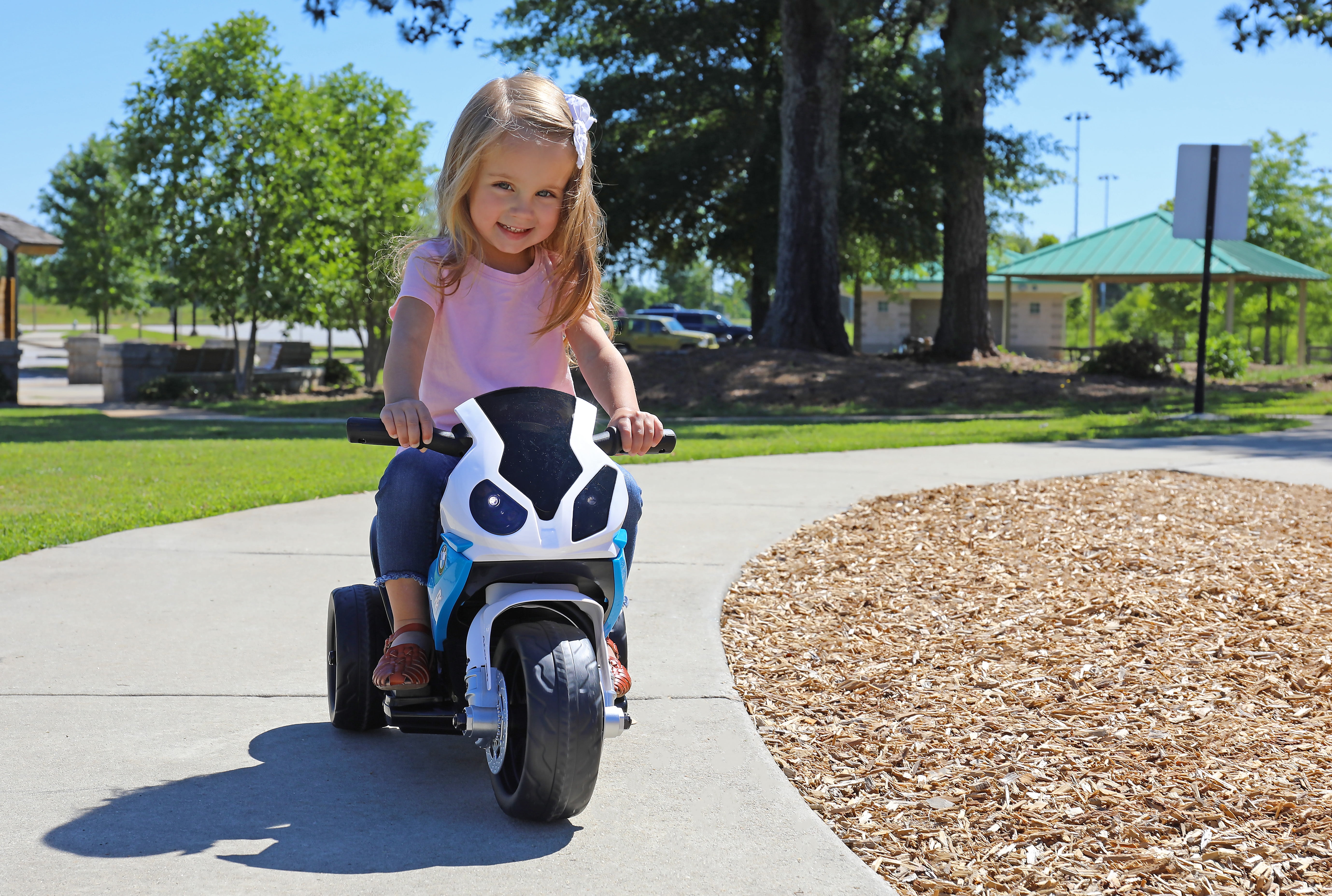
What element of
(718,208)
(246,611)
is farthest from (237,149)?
(246,611)

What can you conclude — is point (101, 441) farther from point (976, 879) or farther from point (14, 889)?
point (976, 879)

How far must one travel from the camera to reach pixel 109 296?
150 feet

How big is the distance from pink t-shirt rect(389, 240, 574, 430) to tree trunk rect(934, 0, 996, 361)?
20.0m

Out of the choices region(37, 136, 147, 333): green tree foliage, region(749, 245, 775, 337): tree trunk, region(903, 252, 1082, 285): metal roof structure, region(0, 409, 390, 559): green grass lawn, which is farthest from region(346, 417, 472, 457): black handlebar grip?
region(37, 136, 147, 333): green tree foliage

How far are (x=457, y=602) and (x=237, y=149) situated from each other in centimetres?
2016

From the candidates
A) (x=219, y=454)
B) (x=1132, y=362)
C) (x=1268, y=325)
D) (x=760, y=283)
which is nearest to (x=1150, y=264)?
(x=1268, y=325)

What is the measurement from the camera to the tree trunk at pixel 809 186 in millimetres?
19797

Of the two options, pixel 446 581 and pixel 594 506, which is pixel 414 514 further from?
pixel 594 506

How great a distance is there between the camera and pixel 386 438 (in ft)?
9.28

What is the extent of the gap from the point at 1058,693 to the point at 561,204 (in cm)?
211

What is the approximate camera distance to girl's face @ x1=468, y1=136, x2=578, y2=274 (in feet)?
10.0

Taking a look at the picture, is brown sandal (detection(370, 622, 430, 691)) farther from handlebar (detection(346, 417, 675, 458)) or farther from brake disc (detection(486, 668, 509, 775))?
handlebar (detection(346, 417, 675, 458))

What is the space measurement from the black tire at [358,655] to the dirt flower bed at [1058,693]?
1116 mm

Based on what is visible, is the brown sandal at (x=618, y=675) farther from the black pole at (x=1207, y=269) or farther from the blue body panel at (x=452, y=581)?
the black pole at (x=1207, y=269)
